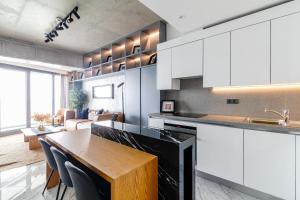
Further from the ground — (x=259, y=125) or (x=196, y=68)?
(x=196, y=68)

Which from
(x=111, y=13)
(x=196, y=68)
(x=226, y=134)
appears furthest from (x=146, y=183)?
(x=111, y=13)

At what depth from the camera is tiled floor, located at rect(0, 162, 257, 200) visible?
194cm

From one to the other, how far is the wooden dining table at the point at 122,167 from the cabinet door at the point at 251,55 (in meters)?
1.80

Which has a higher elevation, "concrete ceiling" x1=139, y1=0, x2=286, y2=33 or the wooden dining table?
"concrete ceiling" x1=139, y1=0, x2=286, y2=33

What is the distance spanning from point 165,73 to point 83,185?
8.02 ft

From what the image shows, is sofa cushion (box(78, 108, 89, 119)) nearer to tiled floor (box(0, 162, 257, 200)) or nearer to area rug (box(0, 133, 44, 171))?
area rug (box(0, 133, 44, 171))

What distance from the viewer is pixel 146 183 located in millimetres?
1071

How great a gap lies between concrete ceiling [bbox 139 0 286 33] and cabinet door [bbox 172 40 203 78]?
38 centimetres

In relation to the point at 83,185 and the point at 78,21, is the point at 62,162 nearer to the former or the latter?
the point at 83,185

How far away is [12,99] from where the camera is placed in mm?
5410

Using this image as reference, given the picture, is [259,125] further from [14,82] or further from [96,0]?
[14,82]

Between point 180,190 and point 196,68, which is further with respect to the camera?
point 196,68

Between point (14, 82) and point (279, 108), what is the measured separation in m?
7.46

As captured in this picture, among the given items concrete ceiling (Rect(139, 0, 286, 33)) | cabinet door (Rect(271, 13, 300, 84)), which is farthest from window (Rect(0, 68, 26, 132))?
cabinet door (Rect(271, 13, 300, 84))
